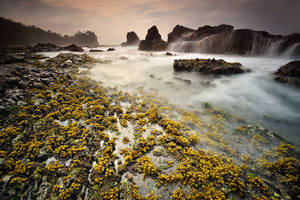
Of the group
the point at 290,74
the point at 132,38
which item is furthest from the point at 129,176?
the point at 132,38

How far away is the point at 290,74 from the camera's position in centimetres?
1199

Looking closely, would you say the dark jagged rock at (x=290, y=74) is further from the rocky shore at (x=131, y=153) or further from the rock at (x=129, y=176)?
the rock at (x=129, y=176)

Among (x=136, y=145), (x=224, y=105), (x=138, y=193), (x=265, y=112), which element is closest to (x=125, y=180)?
(x=138, y=193)

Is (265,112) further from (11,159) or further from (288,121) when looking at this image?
(11,159)

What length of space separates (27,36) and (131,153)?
159m

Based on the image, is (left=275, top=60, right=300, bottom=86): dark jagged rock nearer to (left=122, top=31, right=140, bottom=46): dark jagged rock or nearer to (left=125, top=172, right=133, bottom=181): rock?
(left=125, top=172, right=133, bottom=181): rock

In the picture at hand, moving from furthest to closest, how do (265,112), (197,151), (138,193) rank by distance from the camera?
(265,112) < (197,151) < (138,193)

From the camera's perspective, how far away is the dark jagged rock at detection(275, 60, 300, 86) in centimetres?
1133

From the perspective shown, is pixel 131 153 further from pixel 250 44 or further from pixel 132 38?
pixel 132 38

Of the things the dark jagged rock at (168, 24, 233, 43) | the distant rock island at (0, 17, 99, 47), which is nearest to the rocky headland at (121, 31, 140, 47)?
the dark jagged rock at (168, 24, 233, 43)

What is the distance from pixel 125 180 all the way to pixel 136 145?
168 cm

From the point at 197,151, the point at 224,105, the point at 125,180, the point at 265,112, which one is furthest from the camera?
the point at 224,105

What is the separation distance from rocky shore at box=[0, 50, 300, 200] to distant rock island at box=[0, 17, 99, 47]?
3804 inches

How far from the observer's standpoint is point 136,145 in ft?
19.0
